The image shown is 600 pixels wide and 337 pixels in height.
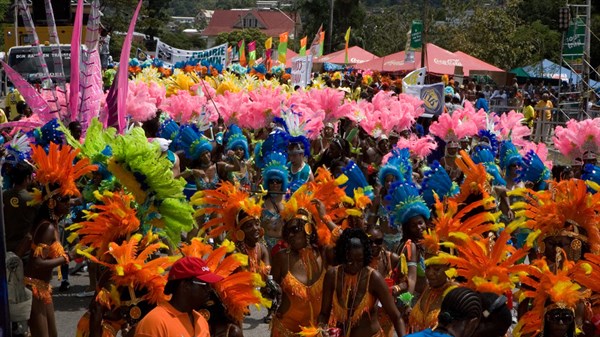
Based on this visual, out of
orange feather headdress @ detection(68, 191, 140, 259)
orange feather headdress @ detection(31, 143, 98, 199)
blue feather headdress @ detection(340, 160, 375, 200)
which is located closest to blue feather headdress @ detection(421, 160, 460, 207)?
blue feather headdress @ detection(340, 160, 375, 200)

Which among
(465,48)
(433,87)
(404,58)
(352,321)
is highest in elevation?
(352,321)

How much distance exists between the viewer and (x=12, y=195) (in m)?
8.61

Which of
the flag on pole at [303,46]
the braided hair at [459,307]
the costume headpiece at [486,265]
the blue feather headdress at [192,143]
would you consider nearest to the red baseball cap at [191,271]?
the braided hair at [459,307]

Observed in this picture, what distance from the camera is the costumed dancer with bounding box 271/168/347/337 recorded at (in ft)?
24.6

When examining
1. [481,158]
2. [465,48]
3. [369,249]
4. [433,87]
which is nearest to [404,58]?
[433,87]

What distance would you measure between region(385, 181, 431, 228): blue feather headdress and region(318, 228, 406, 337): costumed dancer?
1.23 metres

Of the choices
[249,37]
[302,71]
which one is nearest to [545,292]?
[302,71]

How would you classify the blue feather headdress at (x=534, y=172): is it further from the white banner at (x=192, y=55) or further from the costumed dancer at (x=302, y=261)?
the white banner at (x=192, y=55)

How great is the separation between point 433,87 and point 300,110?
553 centimetres

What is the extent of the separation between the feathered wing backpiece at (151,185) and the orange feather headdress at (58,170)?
361mm

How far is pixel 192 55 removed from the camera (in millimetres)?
35844

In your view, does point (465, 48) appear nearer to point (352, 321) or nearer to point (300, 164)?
point (300, 164)

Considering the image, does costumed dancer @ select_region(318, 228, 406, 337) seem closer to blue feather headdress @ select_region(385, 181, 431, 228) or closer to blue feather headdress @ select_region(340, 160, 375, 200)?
blue feather headdress @ select_region(385, 181, 431, 228)

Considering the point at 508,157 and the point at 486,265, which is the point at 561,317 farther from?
the point at 508,157
